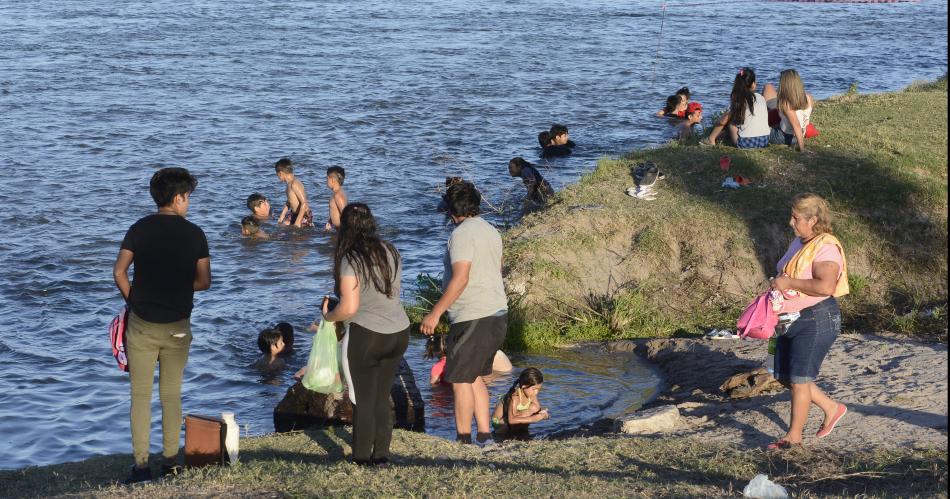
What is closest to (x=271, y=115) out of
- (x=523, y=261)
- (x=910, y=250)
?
(x=523, y=261)

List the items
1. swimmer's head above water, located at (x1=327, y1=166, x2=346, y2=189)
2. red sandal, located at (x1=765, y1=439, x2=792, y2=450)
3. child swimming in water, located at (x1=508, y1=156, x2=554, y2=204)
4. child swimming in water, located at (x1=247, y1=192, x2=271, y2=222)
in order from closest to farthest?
red sandal, located at (x1=765, y1=439, x2=792, y2=450)
swimmer's head above water, located at (x1=327, y1=166, x2=346, y2=189)
child swimming in water, located at (x1=508, y1=156, x2=554, y2=204)
child swimming in water, located at (x1=247, y1=192, x2=271, y2=222)

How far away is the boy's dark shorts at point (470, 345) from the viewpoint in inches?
299

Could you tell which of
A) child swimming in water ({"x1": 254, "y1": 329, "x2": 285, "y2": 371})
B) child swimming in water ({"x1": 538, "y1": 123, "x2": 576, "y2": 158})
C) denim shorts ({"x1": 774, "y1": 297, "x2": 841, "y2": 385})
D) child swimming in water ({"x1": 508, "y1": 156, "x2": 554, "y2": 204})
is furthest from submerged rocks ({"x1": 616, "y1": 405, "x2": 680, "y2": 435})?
child swimming in water ({"x1": 538, "y1": 123, "x2": 576, "y2": 158})

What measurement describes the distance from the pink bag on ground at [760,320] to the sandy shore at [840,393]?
0.76 m

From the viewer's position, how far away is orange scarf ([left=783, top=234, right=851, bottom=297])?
6.98 m

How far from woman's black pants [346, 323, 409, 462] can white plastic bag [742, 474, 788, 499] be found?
2.13 metres

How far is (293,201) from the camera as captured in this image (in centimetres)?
1631

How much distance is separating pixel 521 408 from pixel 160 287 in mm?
3230

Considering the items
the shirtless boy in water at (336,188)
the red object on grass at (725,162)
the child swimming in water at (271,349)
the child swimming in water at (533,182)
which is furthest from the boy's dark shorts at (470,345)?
the child swimming in water at (533,182)

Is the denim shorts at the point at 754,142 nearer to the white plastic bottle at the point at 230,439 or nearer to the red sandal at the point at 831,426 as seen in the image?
the red sandal at the point at 831,426

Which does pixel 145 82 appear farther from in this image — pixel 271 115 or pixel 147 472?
pixel 147 472

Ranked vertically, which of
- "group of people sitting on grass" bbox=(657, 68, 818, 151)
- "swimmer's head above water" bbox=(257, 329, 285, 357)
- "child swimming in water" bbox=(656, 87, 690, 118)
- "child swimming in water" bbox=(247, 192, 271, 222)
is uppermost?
"child swimming in water" bbox=(656, 87, 690, 118)

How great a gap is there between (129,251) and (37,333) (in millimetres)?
5892

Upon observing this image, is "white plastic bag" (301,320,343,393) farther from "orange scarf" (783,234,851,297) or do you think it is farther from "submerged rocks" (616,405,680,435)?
"orange scarf" (783,234,851,297)
